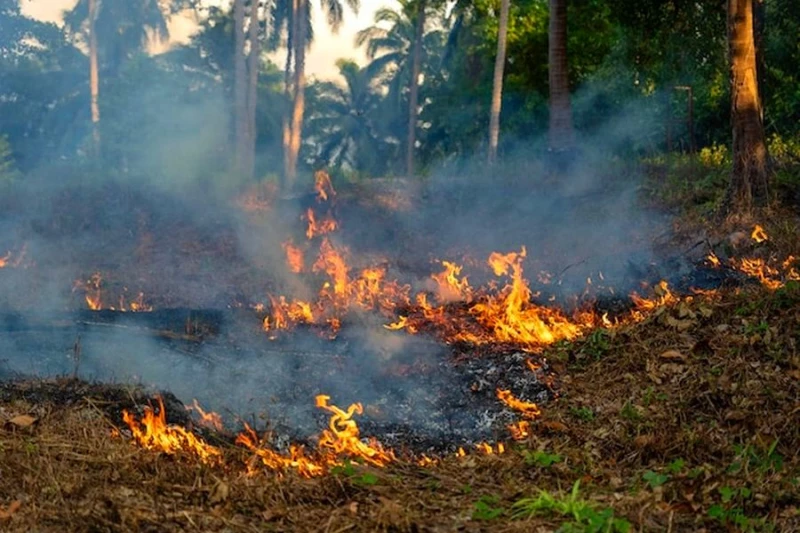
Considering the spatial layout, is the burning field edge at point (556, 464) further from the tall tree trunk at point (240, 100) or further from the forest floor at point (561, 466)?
the tall tree trunk at point (240, 100)

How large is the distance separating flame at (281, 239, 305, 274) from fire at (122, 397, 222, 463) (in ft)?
32.8

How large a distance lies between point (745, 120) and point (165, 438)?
31.8 feet

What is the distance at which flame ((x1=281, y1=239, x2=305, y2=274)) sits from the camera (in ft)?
52.0

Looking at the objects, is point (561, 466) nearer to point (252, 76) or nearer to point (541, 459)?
point (541, 459)

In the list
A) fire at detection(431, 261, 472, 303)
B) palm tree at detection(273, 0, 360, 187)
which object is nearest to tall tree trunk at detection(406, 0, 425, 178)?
palm tree at detection(273, 0, 360, 187)

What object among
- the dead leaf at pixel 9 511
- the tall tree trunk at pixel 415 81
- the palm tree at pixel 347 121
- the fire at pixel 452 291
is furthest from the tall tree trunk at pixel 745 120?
the palm tree at pixel 347 121

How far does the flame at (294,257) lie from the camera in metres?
15.9

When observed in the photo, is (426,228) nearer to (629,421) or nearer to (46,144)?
(629,421)

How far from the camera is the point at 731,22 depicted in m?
11.5

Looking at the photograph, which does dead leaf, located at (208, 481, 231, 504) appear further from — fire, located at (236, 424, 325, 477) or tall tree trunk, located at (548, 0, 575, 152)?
tall tree trunk, located at (548, 0, 575, 152)

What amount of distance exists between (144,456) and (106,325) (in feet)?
13.5

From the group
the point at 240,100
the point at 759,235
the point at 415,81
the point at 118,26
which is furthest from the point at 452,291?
the point at 118,26

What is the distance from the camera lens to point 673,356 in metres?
6.88

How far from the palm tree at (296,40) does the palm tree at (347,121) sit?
756 centimetres
